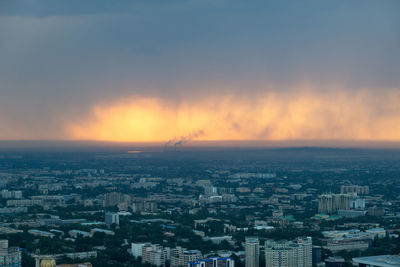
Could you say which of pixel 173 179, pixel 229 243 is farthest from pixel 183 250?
pixel 173 179

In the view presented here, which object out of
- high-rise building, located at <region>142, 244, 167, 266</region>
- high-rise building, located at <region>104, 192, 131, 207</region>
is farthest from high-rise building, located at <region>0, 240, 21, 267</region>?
high-rise building, located at <region>104, 192, 131, 207</region>

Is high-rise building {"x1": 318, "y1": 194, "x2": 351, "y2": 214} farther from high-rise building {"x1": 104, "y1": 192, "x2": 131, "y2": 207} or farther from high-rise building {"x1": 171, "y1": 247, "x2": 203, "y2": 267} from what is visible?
high-rise building {"x1": 171, "y1": 247, "x2": 203, "y2": 267}

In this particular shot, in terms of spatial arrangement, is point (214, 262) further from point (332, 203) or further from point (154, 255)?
point (332, 203)

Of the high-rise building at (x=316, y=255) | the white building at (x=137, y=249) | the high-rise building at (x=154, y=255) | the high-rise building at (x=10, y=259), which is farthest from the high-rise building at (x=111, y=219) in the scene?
the high-rise building at (x=316, y=255)

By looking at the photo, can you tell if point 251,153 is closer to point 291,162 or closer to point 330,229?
point 291,162

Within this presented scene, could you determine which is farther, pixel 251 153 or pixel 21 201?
pixel 251 153

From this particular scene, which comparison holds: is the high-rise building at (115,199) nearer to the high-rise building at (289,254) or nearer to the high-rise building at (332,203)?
the high-rise building at (332,203)
